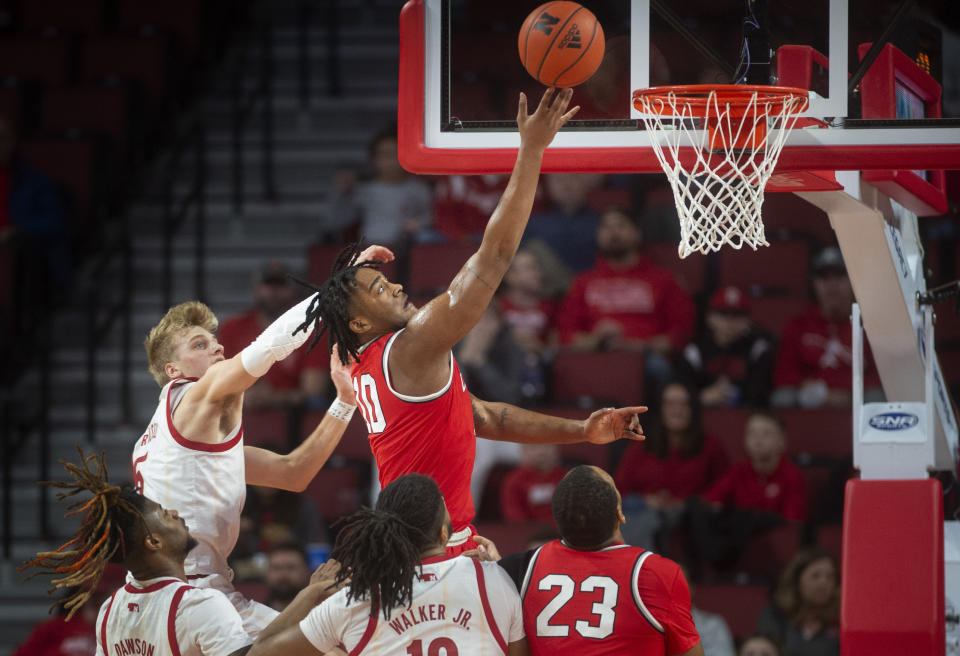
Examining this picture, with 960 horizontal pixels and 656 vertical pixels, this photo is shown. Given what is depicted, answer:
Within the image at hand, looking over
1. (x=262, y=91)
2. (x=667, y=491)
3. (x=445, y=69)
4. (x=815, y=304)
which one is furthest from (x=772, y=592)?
(x=262, y=91)

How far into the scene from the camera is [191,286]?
392 inches

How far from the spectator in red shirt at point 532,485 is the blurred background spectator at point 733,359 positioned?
3.26 feet

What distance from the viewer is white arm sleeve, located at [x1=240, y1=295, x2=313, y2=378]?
452cm

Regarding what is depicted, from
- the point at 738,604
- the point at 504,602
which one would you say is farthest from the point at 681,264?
the point at 504,602

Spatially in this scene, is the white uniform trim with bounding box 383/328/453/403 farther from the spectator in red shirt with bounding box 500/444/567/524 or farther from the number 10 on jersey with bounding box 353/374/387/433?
the spectator in red shirt with bounding box 500/444/567/524

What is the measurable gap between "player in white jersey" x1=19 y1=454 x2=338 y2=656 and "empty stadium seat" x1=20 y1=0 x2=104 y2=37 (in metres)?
7.25

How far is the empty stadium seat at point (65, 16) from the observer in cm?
1085

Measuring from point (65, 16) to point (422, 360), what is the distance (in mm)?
7566

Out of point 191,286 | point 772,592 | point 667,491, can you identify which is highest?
point 191,286

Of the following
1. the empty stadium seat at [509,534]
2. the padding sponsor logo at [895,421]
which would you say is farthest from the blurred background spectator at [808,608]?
the padding sponsor logo at [895,421]

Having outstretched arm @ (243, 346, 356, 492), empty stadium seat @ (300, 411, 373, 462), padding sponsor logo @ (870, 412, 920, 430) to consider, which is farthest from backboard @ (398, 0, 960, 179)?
empty stadium seat @ (300, 411, 373, 462)

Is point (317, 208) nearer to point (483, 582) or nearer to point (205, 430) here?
point (205, 430)

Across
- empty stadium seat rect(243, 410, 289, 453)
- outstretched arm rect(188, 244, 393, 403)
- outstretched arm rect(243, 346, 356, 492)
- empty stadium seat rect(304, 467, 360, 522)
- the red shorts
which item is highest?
outstretched arm rect(188, 244, 393, 403)

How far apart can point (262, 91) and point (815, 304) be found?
169 inches
